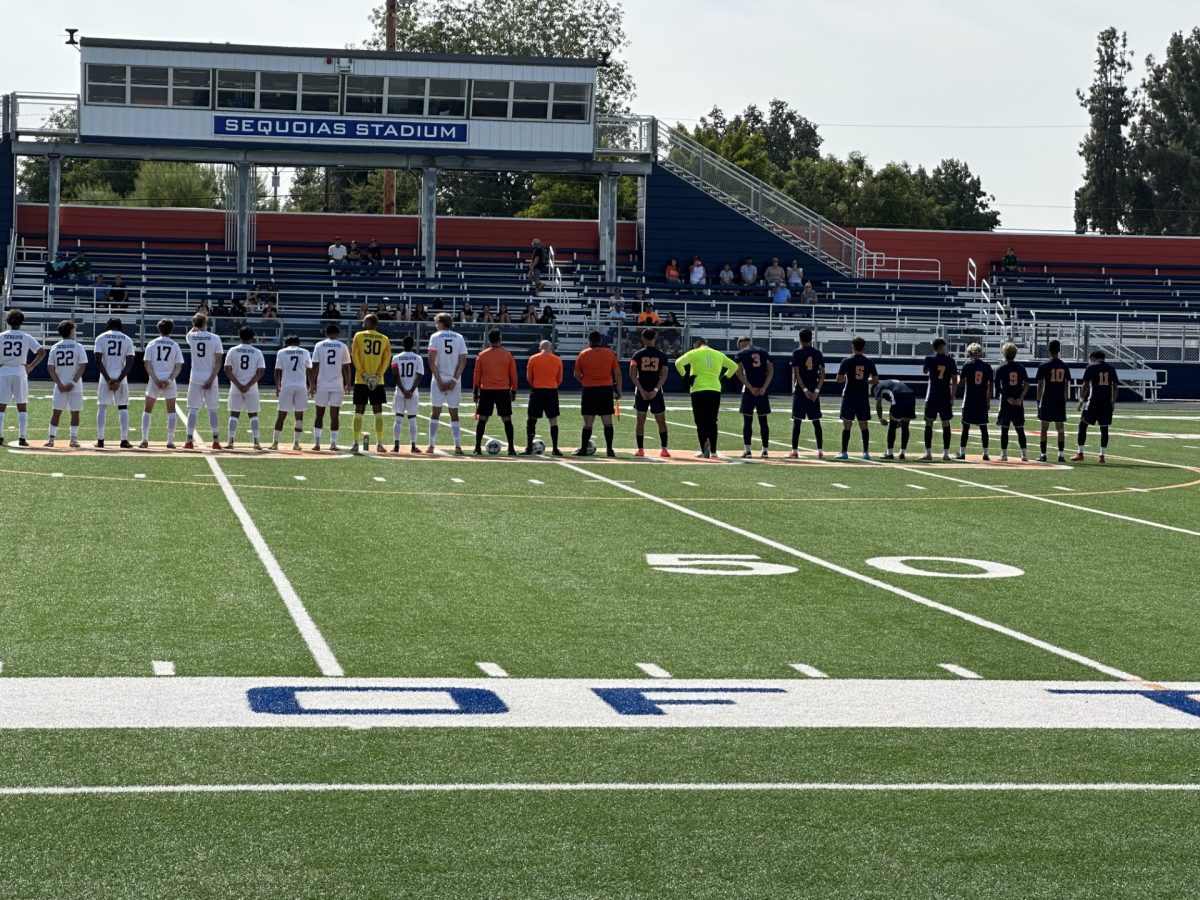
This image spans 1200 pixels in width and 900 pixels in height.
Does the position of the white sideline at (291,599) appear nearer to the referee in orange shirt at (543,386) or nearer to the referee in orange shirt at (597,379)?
the referee in orange shirt at (543,386)

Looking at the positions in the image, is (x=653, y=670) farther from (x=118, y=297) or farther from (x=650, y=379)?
(x=118, y=297)

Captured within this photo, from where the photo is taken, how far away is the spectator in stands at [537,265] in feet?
163

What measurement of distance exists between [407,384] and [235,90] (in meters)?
30.4

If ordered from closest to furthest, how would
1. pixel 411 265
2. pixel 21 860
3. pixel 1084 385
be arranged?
pixel 21 860, pixel 1084 385, pixel 411 265

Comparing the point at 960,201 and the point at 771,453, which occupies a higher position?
the point at 960,201

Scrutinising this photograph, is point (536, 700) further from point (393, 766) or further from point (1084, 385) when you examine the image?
point (1084, 385)

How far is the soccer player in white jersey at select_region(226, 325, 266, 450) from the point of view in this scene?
75.2 ft

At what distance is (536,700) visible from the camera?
8273 millimetres

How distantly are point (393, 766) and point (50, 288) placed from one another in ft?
132

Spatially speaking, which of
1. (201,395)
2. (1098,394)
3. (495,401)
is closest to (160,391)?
(201,395)

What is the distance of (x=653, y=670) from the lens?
9.13 meters

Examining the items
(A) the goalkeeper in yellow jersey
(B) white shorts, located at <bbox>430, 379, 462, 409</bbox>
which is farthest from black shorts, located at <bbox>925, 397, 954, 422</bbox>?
(A) the goalkeeper in yellow jersey

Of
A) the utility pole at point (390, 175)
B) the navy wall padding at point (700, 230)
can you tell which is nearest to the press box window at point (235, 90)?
the utility pole at point (390, 175)

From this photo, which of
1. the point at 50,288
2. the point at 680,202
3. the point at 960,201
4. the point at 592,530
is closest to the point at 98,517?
the point at 592,530
